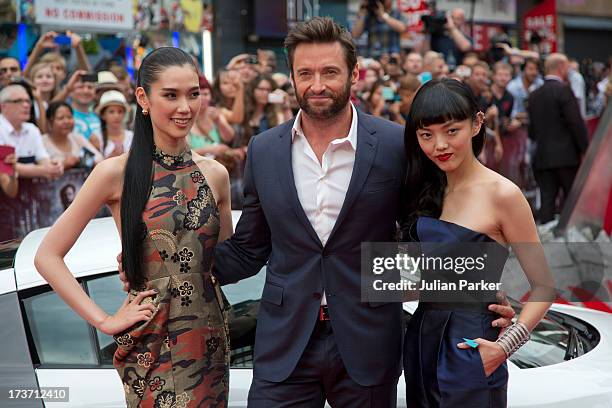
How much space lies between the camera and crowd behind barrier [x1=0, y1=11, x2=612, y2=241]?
6.79m

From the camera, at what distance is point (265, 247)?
3.11 metres

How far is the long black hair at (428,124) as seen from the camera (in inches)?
108

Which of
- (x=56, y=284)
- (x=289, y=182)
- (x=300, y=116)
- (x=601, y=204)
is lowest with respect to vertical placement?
(x=601, y=204)

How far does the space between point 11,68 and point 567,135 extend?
19.6 ft

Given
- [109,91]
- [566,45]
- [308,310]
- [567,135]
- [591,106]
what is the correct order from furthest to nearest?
[566,45] < [591,106] < [567,135] < [109,91] < [308,310]

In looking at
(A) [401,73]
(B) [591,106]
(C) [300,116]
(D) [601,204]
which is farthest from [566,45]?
(C) [300,116]

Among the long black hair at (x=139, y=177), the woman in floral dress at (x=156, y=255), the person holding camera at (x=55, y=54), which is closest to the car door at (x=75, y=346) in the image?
the woman in floral dress at (x=156, y=255)

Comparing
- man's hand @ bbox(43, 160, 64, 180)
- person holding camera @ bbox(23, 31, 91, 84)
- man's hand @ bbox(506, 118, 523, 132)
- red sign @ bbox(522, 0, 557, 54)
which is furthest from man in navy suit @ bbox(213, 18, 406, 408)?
red sign @ bbox(522, 0, 557, 54)

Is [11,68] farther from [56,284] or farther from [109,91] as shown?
[56,284]

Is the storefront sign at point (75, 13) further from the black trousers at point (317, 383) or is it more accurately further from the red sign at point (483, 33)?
the red sign at point (483, 33)

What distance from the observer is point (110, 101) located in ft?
24.1

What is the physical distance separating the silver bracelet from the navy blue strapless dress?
5 cm

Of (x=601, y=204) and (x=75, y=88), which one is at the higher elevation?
(x=75, y=88)

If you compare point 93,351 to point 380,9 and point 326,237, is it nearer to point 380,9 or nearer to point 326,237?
point 326,237
